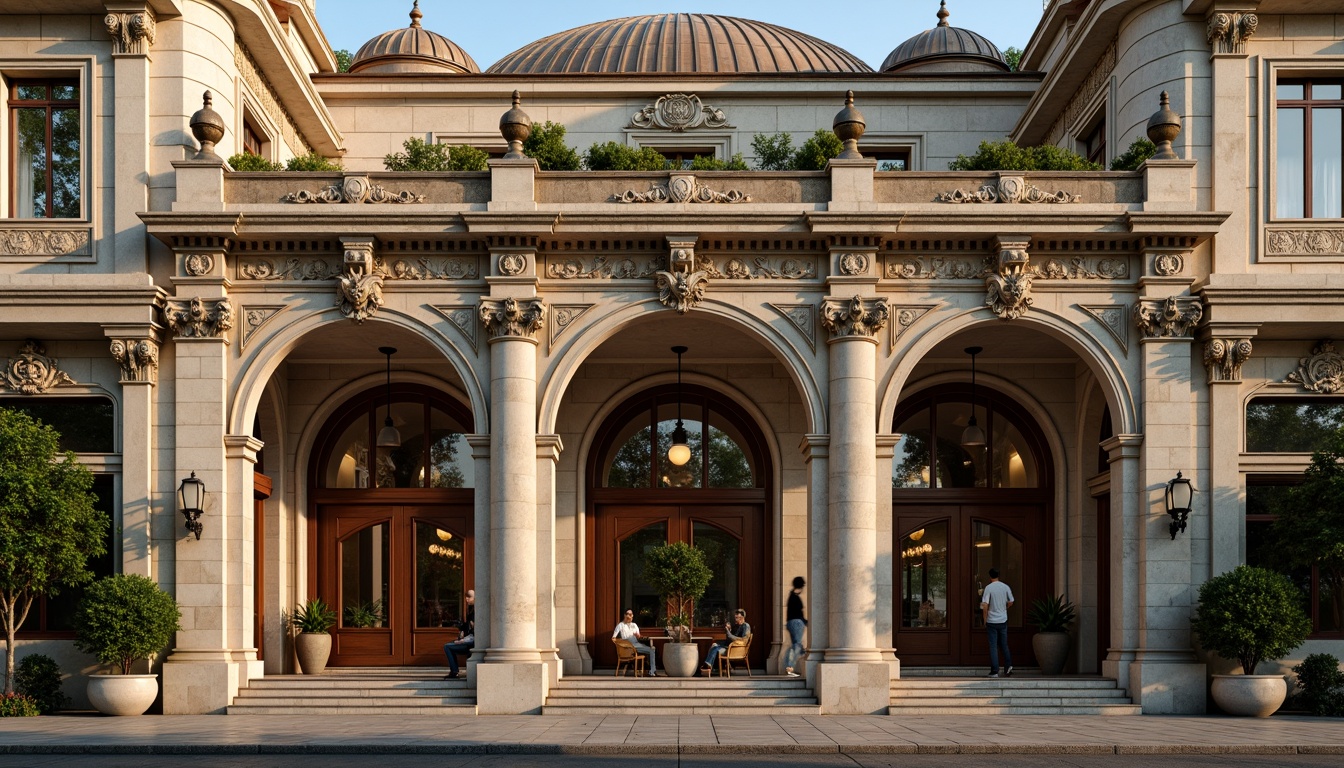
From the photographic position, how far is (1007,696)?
19.4 m

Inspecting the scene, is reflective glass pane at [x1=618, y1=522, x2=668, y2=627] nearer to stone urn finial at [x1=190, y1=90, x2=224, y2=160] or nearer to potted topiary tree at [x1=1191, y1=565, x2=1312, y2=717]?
potted topiary tree at [x1=1191, y1=565, x2=1312, y2=717]

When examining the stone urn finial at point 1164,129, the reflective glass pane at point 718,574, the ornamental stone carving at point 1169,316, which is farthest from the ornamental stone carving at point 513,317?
the stone urn finial at point 1164,129

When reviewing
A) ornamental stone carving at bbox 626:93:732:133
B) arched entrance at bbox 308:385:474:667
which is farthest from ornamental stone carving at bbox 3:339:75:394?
ornamental stone carving at bbox 626:93:732:133

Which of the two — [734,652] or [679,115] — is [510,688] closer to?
[734,652]

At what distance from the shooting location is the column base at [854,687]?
1920 centimetres

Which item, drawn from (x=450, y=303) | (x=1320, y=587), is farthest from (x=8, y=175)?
(x=1320, y=587)

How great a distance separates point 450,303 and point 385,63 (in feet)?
34.1

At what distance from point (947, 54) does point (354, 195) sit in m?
13.8

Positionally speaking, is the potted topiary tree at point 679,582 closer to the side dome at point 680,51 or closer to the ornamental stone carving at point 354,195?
the ornamental stone carving at point 354,195

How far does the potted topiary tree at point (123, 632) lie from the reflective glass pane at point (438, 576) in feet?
17.2

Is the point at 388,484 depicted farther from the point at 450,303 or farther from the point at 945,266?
the point at 945,266

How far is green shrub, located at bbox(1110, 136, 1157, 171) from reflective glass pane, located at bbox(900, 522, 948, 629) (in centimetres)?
675

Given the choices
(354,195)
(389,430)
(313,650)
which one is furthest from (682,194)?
(313,650)

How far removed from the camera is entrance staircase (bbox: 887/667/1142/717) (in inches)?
750
